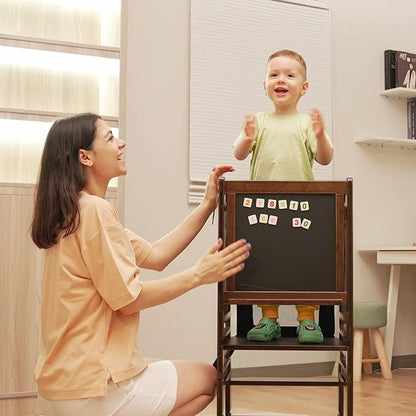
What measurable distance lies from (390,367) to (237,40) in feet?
7.74

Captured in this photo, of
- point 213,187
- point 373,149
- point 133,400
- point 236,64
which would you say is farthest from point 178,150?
point 133,400

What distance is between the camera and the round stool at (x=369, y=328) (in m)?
4.66

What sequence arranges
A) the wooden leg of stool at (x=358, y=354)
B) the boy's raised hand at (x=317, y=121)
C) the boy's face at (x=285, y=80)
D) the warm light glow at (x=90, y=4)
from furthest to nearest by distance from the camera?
the wooden leg of stool at (x=358, y=354)
the warm light glow at (x=90, y=4)
the boy's face at (x=285, y=80)
the boy's raised hand at (x=317, y=121)

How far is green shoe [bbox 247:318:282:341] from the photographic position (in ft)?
7.68

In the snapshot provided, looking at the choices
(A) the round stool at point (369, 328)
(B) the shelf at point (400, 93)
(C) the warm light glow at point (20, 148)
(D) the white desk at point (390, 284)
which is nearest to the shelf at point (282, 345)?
(C) the warm light glow at point (20, 148)

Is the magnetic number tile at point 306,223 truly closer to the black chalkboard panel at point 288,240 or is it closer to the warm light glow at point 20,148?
the black chalkboard panel at point 288,240

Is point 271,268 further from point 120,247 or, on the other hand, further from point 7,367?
point 7,367

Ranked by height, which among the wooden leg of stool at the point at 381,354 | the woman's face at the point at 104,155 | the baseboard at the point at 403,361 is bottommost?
the baseboard at the point at 403,361

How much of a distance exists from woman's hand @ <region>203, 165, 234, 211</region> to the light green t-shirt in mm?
186

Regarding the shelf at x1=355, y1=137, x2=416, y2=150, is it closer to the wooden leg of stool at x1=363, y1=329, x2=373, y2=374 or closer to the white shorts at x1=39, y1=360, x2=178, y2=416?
the wooden leg of stool at x1=363, y1=329, x2=373, y2=374

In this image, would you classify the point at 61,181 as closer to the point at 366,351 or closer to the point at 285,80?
the point at 285,80

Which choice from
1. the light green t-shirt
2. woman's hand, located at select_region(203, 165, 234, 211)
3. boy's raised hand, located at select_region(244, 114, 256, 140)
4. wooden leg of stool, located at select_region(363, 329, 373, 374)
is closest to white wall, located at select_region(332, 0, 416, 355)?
wooden leg of stool, located at select_region(363, 329, 373, 374)

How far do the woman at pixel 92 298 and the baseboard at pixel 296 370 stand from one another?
2.51 metres

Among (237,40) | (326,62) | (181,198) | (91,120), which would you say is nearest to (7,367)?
(181,198)
